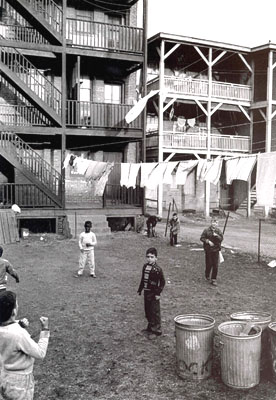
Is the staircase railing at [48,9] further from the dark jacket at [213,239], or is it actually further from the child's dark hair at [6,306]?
the child's dark hair at [6,306]

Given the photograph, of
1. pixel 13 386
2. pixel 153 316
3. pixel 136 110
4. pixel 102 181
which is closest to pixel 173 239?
pixel 102 181

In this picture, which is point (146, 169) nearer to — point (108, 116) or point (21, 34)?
point (108, 116)

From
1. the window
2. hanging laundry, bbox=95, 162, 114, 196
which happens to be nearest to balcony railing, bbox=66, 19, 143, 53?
the window

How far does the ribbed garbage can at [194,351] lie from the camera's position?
5371mm

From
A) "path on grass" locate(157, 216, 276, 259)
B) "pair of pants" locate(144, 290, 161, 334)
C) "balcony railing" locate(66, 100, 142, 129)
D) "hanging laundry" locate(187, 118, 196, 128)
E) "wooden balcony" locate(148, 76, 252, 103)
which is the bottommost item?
"path on grass" locate(157, 216, 276, 259)

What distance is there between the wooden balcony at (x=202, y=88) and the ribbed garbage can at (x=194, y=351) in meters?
21.0

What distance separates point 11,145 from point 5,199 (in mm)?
2681

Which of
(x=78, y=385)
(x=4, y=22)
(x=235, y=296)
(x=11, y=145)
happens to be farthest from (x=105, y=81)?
(x=78, y=385)

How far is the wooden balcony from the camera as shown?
25453mm

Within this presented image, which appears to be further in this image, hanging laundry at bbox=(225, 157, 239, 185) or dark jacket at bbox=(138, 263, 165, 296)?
hanging laundry at bbox=(225, 157, 239, 185)

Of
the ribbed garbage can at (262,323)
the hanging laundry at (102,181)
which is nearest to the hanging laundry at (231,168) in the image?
the hanging laundry at (102,181)

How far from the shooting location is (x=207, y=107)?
26375 millimetres

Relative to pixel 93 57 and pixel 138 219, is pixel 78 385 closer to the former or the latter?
pixel 138 219

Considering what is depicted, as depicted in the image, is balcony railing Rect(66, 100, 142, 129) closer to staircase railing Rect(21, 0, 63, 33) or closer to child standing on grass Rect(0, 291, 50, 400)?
staircase railing Rect(21, 0, 63, 33)
